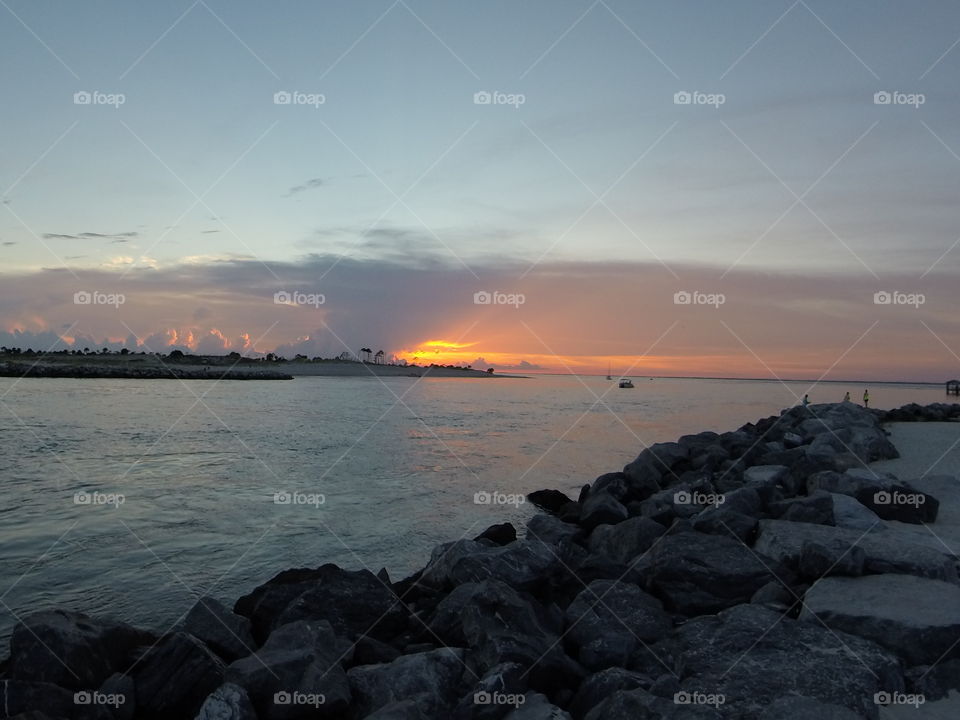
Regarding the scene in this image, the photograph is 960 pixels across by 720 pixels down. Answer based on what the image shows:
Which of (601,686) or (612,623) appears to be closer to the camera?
(601,686)

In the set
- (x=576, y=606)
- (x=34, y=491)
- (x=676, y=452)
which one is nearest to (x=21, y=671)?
(x=576, y=606)

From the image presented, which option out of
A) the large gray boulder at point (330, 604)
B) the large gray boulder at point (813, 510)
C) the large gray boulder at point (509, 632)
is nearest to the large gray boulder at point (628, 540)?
the large gray boulder at point (813, 510)

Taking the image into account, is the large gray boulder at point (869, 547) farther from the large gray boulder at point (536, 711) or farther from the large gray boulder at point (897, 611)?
the large gray boulder at point (536, 711)

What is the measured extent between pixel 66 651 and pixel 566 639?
5.22 metres

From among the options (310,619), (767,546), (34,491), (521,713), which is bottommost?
(521,713)

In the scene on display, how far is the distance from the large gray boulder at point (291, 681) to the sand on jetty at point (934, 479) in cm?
484

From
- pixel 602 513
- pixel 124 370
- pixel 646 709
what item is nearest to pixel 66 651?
pixel 646 709

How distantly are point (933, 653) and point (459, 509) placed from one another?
1091cm

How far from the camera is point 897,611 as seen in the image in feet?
22.2

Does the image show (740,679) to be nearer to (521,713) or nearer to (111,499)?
(521,713)

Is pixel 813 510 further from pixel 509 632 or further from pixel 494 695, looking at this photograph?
pixel 494 695

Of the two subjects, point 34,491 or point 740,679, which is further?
point 34,491

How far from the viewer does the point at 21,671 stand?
20.7ft

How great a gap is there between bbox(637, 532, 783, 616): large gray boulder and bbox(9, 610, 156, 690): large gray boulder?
6425 mm
